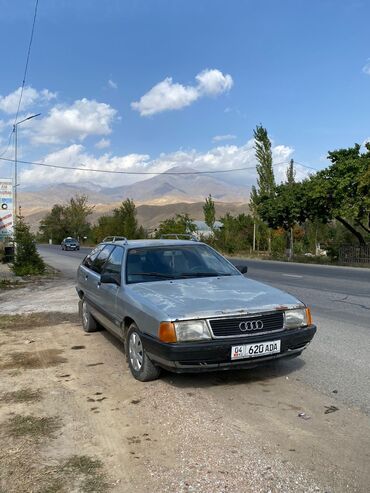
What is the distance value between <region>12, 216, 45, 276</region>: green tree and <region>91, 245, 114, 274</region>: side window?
12565 mm

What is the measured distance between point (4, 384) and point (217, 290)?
2.44m

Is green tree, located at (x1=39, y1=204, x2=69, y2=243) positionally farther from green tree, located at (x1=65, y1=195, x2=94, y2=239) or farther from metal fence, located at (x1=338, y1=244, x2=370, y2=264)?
metal fence, located at (x1=338, y1=244, x2=370, y2=264)

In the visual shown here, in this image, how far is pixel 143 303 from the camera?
4.98m

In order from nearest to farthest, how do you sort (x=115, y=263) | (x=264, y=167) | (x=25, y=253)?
1. (x=115, y=263)
2. (x=25, y=253)
3. (x=264, y=167)

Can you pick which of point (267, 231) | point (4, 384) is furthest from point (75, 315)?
point (267, 231)

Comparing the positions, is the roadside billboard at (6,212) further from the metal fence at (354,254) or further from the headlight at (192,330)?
the headlight at (192,330)

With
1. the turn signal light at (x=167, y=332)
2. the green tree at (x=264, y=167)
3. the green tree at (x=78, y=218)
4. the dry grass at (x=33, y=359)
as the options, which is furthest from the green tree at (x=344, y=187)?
the green tree at (x=78, y=218)

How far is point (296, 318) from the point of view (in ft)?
16.4

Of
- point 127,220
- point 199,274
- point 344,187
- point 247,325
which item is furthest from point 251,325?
point 127,220

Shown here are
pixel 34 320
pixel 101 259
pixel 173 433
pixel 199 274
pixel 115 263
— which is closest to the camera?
pixel 173 433

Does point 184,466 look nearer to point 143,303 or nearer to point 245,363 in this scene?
point 245,363

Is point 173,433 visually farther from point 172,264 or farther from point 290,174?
point 290,174

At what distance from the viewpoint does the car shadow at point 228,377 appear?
16.4 feet

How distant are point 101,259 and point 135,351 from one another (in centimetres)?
247
